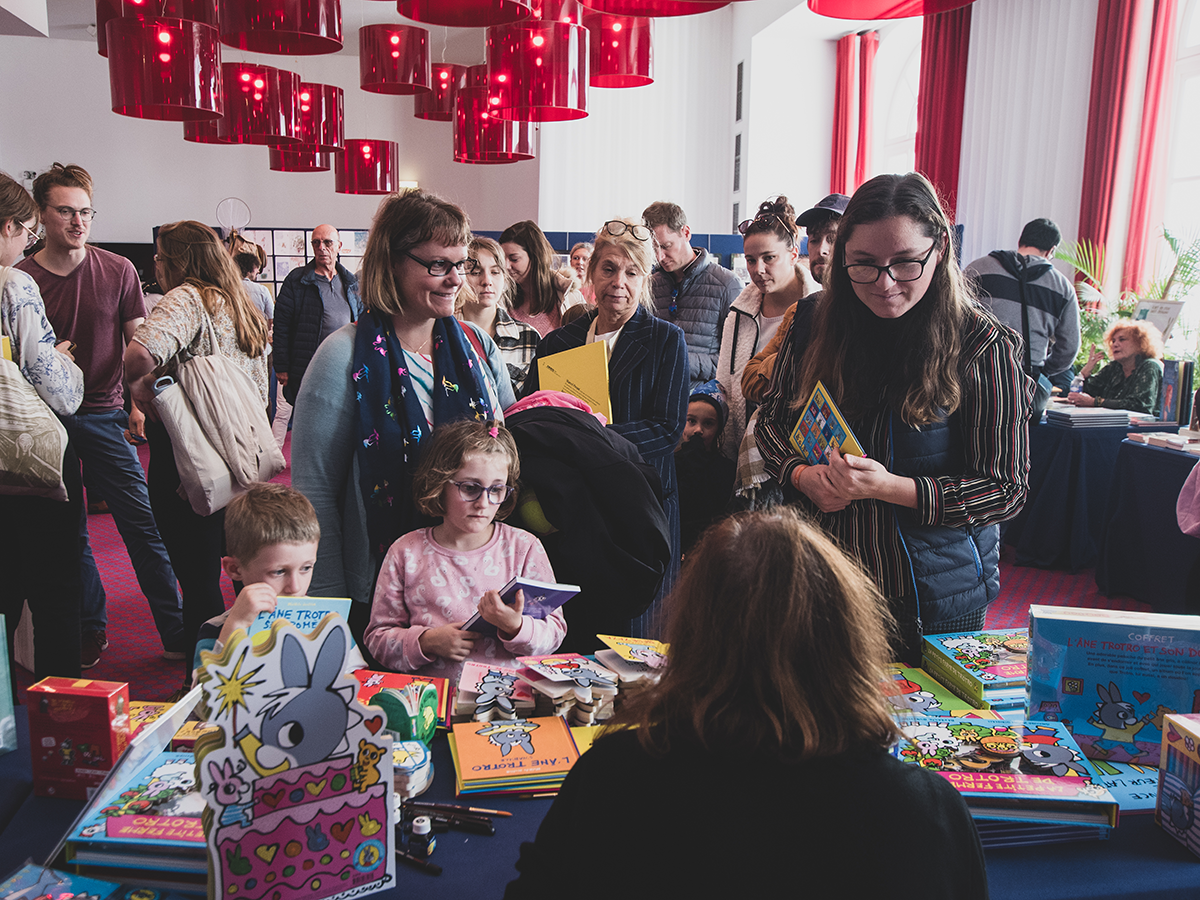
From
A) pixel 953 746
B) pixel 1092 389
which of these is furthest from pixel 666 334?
pixel 1092 389

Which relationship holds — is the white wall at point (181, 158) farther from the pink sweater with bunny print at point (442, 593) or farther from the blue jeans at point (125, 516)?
the pink sweater with bunny print at point (442, 593)

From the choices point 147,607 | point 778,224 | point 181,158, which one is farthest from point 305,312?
point 181,158

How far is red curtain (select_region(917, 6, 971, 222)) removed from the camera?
22.5 ft

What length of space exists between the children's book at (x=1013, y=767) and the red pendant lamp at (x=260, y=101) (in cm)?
425

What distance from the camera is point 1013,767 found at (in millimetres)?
1153

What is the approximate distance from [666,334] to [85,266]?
7.66 feet

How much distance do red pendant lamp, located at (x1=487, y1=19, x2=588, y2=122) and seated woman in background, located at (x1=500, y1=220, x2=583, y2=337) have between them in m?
0.61

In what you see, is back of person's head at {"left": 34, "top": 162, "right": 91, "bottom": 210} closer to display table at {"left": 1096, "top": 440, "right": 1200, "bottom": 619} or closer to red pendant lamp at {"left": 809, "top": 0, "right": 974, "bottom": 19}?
red pendant lamp at {"left": 809, "top": 0, "right": 974, "bottom": 19}

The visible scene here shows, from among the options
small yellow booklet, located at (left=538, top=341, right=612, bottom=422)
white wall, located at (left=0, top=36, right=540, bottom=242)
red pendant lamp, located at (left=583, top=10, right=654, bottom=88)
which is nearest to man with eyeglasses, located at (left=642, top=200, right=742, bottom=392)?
red pendant lamp, located at (left=583, top=10, right=654, bottom=88)

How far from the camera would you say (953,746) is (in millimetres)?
1201

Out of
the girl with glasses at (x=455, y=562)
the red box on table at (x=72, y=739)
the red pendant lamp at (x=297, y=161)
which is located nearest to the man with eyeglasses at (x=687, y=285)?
the girl with glasses at (x=455, y=562)

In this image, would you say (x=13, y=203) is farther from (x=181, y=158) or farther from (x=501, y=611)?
(x=181, y=158)

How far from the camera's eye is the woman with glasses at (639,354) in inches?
97.2

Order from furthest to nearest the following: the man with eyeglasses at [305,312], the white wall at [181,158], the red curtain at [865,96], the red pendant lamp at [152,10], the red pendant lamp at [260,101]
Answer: the white wall at [181,158] → the red curtain at [865,96] → the man with eyeglasses at [305,312] → the red pendant lamp at [260,101] → the red pendant lamp at [152,10]
